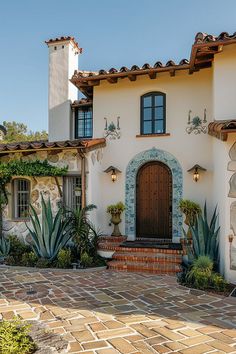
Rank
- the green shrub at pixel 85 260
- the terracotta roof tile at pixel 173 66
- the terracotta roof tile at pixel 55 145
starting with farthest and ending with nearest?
1. the terracotta roof tile at pixel 55 145
2. the green shrub at pixel 85 260
3. the terracotta roof tile at pixel 173 66

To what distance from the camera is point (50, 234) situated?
8.62m

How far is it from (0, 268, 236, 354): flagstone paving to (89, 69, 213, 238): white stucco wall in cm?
331

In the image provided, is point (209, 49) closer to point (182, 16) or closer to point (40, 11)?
point (182, 16)

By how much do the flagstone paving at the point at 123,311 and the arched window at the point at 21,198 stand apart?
2974 mm

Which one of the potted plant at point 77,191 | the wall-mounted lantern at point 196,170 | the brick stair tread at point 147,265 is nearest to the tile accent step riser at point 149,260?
the brick stair tread at point 147,265

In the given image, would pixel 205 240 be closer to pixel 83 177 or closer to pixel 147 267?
pixel 147 267

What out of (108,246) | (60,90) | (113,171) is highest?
(60,90)

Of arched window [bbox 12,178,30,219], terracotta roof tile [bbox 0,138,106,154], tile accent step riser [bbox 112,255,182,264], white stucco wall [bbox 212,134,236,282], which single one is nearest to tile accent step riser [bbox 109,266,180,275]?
tile accent step riser [bbox 112,255,182,264]

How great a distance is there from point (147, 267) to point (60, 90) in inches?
334

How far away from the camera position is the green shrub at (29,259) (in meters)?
8.49

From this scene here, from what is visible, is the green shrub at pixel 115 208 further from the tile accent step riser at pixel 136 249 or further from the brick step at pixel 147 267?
the brick step at pixel 147 267

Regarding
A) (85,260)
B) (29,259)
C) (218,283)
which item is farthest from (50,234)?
(218,283)

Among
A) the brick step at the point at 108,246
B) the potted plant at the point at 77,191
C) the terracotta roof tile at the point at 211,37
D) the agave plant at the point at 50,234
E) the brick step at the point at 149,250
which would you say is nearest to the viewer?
the terracotta roof tile at the point at 211,37

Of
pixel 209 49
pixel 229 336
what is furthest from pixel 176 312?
pixel 209 49
